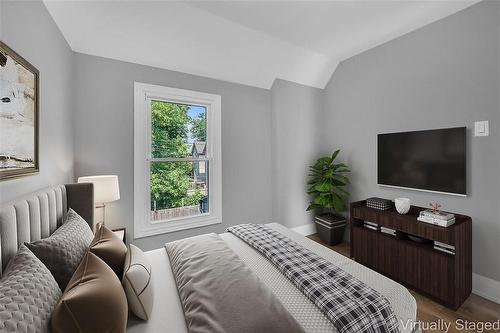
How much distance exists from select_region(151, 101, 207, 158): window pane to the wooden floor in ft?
8.99

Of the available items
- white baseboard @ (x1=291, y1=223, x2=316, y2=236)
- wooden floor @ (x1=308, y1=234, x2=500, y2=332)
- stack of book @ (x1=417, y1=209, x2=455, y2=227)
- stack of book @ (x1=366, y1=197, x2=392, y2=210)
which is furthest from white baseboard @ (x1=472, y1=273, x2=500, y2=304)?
white baseboard @ (x1=291, y1=223, x2=316, y2=236)

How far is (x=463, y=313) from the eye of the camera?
5.95 ft

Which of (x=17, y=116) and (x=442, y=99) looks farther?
(x=442, y=99)

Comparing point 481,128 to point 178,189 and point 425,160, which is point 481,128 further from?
point 178,189

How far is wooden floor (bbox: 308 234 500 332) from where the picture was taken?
5.61 feet

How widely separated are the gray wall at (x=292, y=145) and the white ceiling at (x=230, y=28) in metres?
0.56

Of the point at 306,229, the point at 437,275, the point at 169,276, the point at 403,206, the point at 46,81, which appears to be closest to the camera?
the point at 169,276

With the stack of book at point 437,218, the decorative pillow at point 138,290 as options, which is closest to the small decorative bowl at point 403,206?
the stack of book at point 437,218

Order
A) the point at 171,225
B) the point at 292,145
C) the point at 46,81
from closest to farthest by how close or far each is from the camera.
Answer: the point at 46,81 < the point at 171,225 < the point at 292,145

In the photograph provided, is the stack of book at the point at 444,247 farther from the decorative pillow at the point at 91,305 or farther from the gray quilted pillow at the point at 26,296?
the gray quilted pillow at the point at 26,296

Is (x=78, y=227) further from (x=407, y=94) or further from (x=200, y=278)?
(x=407, y=94)

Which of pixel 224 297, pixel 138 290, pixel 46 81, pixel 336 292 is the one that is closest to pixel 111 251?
pixel 138 290

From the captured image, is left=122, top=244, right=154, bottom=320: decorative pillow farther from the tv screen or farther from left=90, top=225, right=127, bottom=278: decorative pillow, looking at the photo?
the tv screen

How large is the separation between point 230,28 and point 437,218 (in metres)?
2.79
